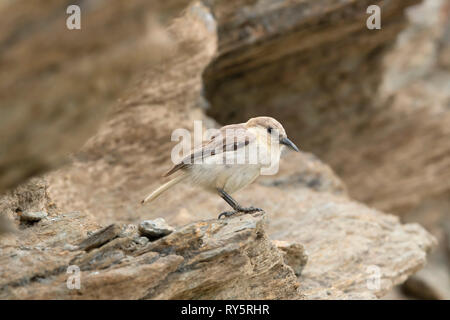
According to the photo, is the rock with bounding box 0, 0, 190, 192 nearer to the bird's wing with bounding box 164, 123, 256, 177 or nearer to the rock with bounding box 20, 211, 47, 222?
the rock with bounding box 20, 211, 47, 222

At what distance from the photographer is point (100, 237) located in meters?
5.54

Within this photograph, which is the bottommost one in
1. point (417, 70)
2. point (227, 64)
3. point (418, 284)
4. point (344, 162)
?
→ point (418, 284)

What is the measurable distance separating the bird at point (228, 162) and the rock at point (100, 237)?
1415 mm

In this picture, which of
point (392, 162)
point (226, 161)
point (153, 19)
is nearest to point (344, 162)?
point (392, 162)

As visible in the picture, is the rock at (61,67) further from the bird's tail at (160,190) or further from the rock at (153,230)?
the bird's tail at (160,190)

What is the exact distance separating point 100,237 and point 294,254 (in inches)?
116

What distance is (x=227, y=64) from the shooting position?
12.0m

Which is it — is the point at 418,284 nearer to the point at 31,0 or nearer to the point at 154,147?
the point at 154,147

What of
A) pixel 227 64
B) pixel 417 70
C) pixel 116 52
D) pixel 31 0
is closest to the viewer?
pixel 31 0

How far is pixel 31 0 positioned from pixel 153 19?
2.56 feet

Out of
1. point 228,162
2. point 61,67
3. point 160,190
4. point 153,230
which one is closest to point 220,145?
point 228,162

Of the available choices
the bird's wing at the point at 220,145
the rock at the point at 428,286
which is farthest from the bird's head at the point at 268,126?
the rock at the point at 428,286

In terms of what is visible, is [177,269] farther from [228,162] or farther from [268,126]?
[268,126]

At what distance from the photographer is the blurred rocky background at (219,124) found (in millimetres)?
4090
